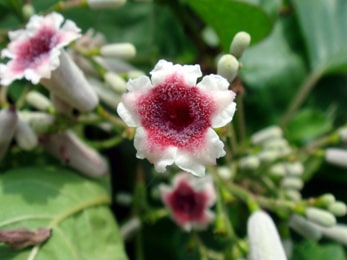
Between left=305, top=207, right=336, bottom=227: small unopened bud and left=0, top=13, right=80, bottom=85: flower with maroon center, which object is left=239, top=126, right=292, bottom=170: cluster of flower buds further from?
left=0, top=13, right=80, bottom=85: flower with maroon center

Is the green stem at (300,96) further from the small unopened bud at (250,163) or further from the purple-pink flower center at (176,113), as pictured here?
the purple-pink flower center at (176,113)

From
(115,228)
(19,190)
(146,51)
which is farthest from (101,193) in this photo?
(146,51)

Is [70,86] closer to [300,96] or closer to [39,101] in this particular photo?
[39,101]

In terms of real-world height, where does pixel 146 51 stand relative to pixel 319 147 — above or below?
above

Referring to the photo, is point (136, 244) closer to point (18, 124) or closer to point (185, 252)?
point (185, 252)

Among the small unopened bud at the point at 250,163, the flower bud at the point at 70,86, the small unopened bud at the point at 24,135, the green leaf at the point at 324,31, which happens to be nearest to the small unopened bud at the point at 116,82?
the flower bud at the point at 70,86

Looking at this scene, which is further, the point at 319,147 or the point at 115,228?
the point at 319,147

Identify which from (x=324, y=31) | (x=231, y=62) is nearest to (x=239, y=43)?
(x=231, y=62)
